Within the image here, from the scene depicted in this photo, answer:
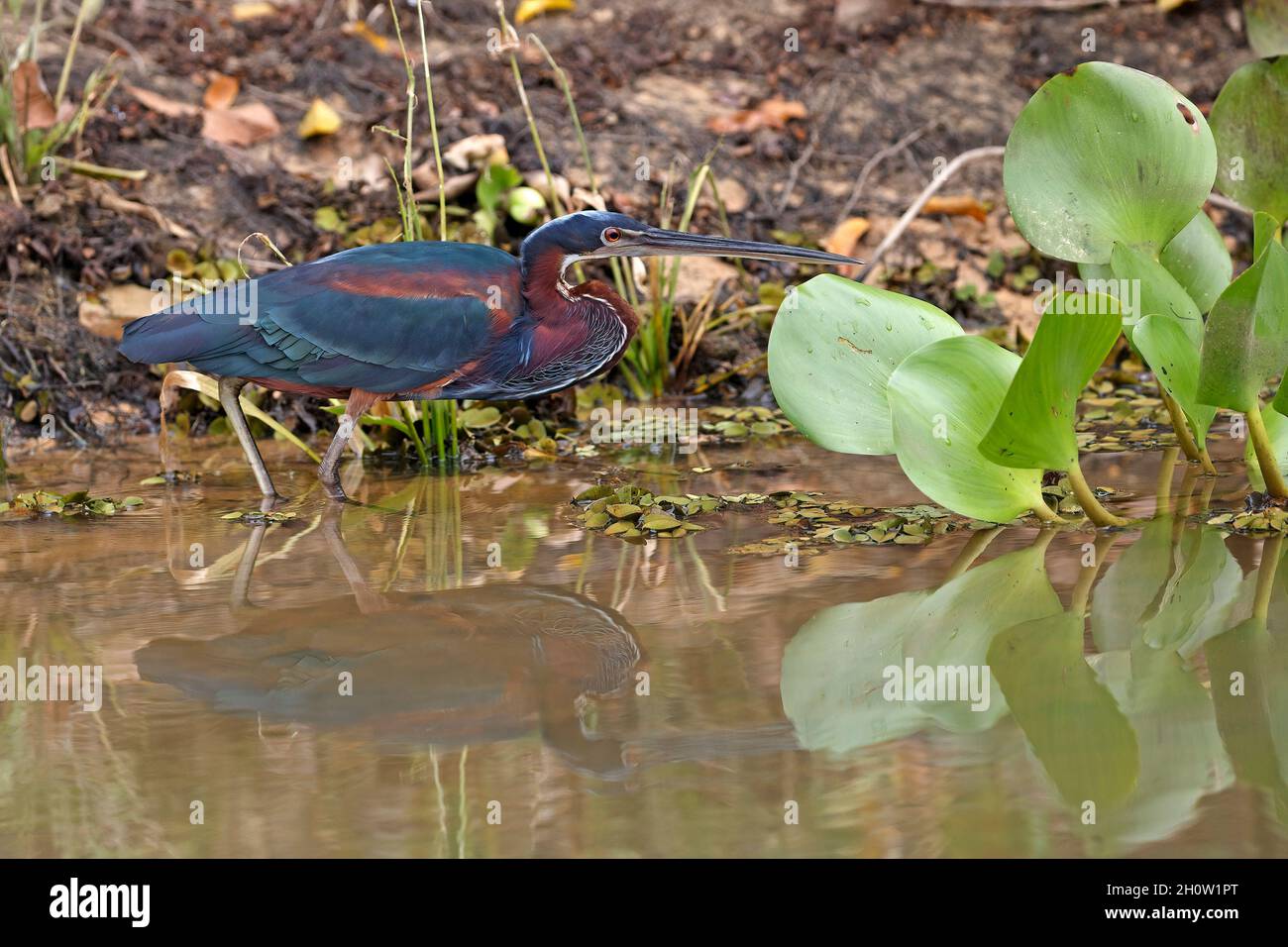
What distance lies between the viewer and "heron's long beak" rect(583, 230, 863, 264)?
5016mm

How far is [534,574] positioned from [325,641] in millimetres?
722

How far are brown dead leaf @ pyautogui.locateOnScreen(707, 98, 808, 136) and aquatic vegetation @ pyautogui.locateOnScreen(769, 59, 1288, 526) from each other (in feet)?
12.4

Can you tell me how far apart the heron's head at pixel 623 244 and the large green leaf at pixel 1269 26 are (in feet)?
7.30

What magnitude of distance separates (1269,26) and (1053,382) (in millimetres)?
3026

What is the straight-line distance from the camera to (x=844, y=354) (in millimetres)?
4367

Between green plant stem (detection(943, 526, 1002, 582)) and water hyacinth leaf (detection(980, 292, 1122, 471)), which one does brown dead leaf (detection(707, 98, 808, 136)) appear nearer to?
green plant stem (detection(943, 526, 1002, 582))

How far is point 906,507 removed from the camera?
15.5 ft

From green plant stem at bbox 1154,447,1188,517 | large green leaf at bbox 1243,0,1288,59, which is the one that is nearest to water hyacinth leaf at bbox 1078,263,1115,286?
green plant stem at bbox 1154,447,1188,517

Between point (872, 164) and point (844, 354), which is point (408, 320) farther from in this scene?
point (872, 164)

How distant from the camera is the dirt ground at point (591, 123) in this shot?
675cm

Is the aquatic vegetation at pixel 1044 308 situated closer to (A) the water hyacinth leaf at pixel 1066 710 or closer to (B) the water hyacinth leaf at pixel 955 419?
(B) the water hyacinth leaf at pixel 955 419

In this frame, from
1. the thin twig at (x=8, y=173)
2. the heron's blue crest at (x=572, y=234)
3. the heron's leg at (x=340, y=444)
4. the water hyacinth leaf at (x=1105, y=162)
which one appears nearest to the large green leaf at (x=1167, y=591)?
the water hyacinth leaf at (x=1105, y=162)

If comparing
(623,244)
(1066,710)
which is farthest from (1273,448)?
(623,244)
